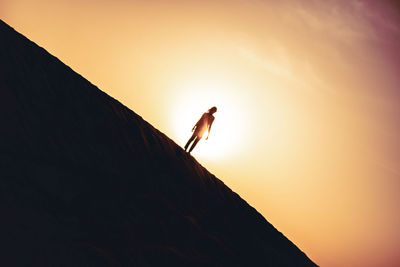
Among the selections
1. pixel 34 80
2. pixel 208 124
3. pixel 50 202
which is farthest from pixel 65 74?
pixel 208 124

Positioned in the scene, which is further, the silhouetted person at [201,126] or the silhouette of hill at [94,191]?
the silhouetted person at [201,126]

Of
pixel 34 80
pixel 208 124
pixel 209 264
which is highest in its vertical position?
pixel 208 124

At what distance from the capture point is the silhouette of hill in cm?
217

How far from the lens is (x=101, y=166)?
3205 millimetres

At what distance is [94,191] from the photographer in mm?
2850

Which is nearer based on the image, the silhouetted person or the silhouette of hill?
the silhouette of hill

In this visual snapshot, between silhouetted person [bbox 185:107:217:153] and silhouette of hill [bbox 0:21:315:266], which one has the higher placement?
silhouetted person [bbox 185:107:217:153]

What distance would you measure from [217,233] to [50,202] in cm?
195

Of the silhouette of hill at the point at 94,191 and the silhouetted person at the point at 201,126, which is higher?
the silhouetted person at the point at 201,126

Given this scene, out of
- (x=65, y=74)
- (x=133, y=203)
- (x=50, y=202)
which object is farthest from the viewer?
(x=65, y=74)

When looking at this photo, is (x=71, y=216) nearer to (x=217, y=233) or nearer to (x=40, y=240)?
(x=40, y=240)

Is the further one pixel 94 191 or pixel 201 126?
pixel 201 126

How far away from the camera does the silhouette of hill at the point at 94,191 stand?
7.13ft

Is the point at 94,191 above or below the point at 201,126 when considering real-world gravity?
below
